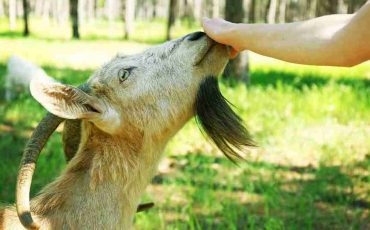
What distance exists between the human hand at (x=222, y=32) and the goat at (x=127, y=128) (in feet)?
0.19

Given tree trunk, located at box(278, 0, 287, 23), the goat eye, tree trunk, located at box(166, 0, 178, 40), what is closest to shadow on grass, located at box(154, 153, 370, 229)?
the goat eye

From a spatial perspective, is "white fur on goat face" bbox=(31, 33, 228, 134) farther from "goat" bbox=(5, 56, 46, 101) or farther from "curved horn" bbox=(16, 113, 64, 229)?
"goat" bbox=(5, 56, 46, 101)

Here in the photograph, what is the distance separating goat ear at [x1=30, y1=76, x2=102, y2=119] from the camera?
303cm

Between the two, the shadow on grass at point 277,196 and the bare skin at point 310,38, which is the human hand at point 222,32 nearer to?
the bare skin at point 310,38

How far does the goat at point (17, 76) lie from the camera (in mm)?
10586

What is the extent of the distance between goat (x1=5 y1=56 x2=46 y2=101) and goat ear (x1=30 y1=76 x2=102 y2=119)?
7.41m

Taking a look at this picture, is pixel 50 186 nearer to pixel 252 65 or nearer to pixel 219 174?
pixel 219 174

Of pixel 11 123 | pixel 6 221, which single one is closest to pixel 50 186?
pixel 6 221

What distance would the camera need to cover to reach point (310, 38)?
3221mm

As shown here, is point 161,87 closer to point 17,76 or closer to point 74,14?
point 17,76

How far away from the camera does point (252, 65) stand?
17.5 m

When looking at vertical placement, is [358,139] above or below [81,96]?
below

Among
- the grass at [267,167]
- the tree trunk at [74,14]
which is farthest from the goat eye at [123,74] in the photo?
the tree trunk at [74,14]

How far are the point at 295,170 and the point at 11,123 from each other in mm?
3603
